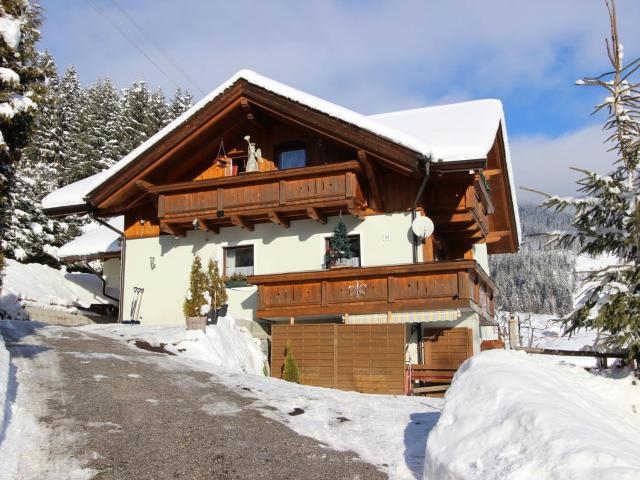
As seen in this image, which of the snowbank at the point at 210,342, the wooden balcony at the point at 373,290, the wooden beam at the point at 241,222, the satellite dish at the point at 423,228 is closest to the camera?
the snowbank at the point at 210,342

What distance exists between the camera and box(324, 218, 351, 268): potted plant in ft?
56.7

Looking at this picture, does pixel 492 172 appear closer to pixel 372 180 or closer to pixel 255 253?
pixel 372 180

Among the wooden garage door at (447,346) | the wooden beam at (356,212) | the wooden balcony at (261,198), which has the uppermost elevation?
the wooden balcony at (261,198)

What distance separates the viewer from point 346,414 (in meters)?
9.23

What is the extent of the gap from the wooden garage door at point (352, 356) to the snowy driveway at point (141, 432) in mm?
4806

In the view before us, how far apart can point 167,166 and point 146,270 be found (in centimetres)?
325

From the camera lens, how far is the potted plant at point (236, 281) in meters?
18.8

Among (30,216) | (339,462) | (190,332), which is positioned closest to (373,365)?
(190,332)

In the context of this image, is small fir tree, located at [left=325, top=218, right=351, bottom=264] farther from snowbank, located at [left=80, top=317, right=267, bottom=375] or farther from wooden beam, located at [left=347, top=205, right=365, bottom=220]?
snowbank, located at [left=80, top=317, right=267, bottom=375]

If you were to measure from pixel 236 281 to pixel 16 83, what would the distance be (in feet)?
31.5

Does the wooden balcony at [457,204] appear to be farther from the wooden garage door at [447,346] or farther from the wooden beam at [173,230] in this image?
the wooden beam at [173,230]

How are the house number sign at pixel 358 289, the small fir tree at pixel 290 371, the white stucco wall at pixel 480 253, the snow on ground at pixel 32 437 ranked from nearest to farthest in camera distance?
the snow on ground at pixel 32 437, the small fir tree at pixel 290 371, the house number sign at pixel 358 289, the white stucco wall at pixel 480 253

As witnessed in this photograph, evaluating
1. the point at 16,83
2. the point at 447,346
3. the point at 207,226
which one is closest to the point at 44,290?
the point at 207,226

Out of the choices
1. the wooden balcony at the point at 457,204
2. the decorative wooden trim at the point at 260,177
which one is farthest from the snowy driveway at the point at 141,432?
the wooden balcony at the point at 457,204
